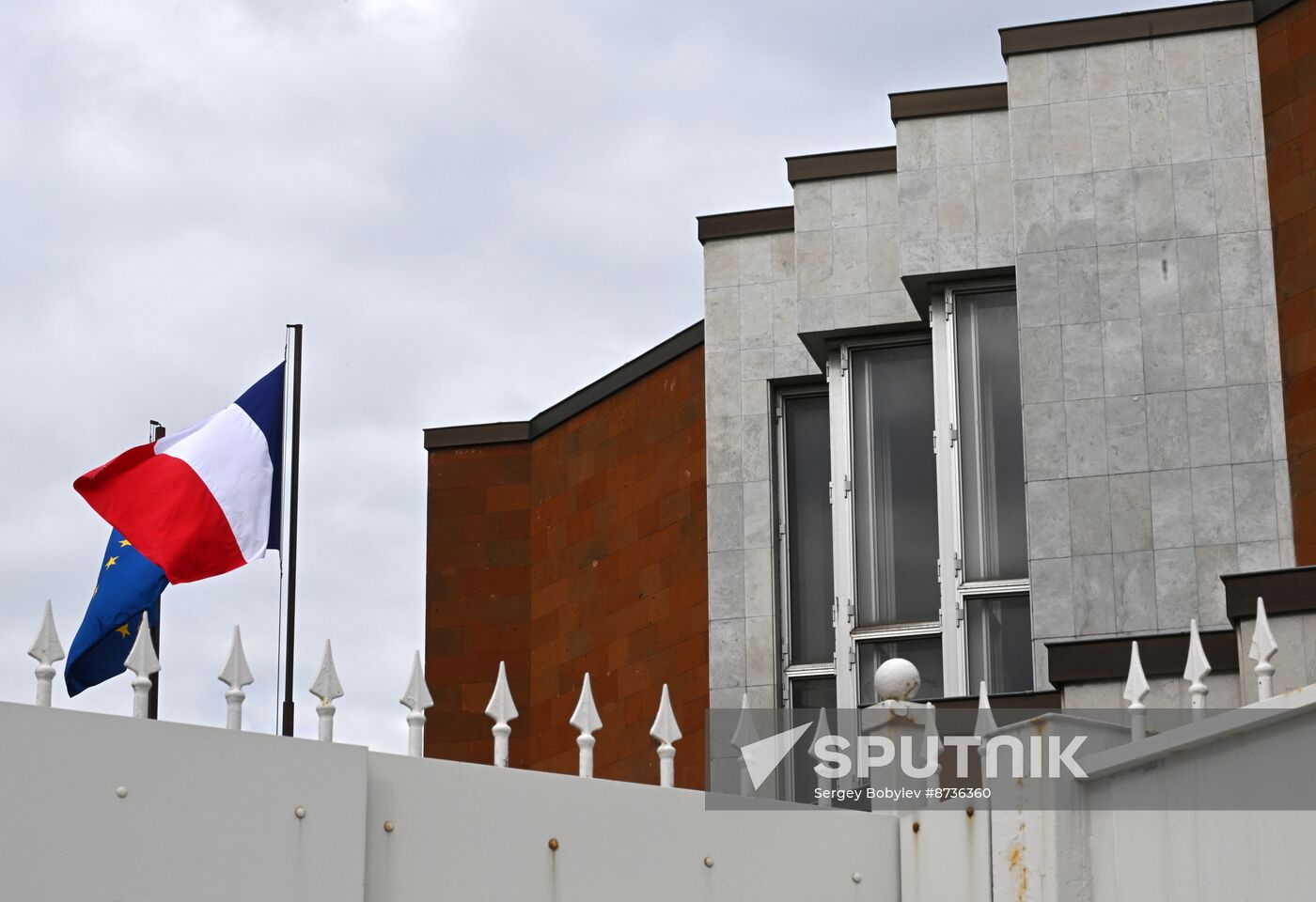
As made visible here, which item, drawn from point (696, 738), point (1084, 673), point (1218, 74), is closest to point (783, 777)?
point (696, 738)

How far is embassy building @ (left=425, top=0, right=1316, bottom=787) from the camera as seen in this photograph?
12.8 meters

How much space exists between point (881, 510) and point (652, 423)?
9.50ft

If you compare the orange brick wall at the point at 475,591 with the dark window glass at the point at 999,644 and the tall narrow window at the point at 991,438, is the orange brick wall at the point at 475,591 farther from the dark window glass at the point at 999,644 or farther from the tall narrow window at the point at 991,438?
the tall narrow window at the point at 991,438

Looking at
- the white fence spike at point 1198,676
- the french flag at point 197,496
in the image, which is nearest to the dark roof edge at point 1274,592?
the white fence spike at point 1198,676

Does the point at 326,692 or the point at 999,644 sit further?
the point at 999,644

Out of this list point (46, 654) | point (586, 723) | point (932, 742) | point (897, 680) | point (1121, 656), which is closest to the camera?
point (46, 654)

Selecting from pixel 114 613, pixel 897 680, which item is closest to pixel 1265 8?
pixel 897 680

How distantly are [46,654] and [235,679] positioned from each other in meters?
0.68

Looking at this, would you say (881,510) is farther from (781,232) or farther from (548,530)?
(548,530)

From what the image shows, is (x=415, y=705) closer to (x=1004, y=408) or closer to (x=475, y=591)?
(x=1004, y=408)

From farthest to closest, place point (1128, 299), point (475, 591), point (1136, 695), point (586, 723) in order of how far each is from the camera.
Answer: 1. point (475, 591)
2. point (1128, 299)
3. point (586, 723)
4. point (1136, 695)

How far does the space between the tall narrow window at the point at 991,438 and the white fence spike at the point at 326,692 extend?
Result: 734 centimetres

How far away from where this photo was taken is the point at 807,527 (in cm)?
1527

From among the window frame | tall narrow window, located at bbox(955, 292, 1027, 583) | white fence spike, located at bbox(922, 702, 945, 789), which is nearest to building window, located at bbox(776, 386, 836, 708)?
the window frame
